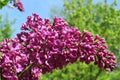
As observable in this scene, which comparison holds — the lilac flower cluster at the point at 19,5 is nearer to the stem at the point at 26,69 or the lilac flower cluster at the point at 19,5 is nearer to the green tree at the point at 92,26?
the stem at the point at 26,69

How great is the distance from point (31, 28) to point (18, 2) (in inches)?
172

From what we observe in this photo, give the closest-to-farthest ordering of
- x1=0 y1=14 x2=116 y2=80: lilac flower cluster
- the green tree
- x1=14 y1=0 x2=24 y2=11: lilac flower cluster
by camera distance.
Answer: x1=0 y1=14 x2=116 y2=80: lilac flower cluster → x1=14 y1=0 x2=24 y2=11: lilac flower cluster → the green tree

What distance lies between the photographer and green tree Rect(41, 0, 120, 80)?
1131 inches

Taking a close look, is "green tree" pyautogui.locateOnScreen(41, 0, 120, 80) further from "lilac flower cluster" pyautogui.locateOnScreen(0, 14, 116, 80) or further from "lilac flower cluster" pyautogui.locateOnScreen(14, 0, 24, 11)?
"lilac flower cluster" pyautogui.locateOnScreen(0, 14, 116, 80)

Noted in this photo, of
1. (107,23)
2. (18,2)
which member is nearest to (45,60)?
(18,2)

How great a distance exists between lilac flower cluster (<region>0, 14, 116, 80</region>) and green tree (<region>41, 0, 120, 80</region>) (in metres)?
24.3

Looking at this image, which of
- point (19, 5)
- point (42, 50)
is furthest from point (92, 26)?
point (42, 50)

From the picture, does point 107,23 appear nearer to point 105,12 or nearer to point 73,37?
point 105,12

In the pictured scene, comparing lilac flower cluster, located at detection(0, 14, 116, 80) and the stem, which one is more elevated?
lilac flower cluster, located at detection(0, 14, 116, 80)

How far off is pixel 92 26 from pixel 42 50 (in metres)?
27.5

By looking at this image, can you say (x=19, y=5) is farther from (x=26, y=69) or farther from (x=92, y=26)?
(x=92, y=26)

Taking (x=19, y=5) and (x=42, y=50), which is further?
(x=19, y=5)

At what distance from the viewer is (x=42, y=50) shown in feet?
12.5

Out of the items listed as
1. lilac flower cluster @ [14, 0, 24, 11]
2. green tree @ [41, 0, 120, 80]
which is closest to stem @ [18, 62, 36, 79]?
lilac flower cluster @ [14, 0, 24, 11]
